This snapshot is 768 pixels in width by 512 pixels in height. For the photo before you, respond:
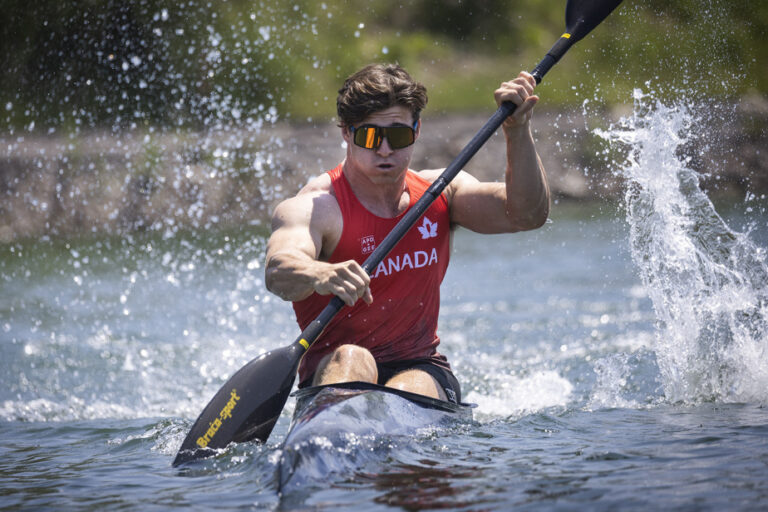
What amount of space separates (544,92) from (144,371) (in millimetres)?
15198

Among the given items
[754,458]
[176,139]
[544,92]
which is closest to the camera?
[754,458]

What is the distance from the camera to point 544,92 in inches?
798

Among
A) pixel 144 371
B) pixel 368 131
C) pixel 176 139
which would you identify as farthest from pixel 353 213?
Answer: pixel 176 139

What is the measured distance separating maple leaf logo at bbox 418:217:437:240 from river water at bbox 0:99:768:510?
3.04ft

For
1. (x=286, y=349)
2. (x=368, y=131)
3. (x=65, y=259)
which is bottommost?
(x=286, y=349)

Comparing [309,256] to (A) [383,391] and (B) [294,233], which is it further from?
(A) [383,391]

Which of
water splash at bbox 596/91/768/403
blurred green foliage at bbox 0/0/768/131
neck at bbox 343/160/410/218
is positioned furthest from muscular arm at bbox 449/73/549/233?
blurred green foliage at bbox 0/0/768/131

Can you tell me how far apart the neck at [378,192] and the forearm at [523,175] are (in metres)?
0.51

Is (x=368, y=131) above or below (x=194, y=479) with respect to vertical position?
above

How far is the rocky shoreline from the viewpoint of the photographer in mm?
16172

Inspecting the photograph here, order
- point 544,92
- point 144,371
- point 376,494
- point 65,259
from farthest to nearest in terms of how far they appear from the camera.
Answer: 1. point 544,92
2. point 65,259
3. point 144,371
4. point 376,494

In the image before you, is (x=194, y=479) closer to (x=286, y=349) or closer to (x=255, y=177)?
(x=286, y=349)

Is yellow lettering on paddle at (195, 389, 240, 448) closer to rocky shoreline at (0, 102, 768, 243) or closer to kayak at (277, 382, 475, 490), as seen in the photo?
kayak at (277, 382, 475, 490)

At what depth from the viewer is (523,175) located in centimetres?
418
